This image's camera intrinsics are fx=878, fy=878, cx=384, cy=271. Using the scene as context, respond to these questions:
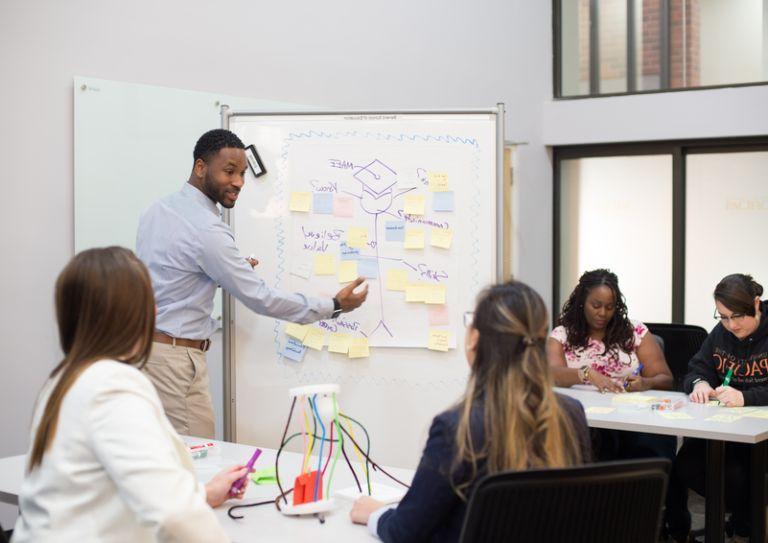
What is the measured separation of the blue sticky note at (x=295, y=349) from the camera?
361 cm

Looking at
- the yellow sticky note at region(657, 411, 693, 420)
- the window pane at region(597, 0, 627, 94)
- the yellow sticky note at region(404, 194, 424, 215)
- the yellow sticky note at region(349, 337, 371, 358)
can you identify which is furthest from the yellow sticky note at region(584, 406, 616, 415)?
the window pane at region(597, 0, 627, 94)

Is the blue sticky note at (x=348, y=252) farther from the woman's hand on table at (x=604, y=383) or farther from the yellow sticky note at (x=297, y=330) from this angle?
the woman's hand on table at (x=604, y=383)

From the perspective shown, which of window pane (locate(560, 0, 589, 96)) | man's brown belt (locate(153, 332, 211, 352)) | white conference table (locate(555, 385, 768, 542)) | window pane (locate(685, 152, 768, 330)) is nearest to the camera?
white conference table (locate(555, 385, 768, 542))

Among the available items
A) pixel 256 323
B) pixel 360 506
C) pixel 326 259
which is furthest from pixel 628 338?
pixel 360 506

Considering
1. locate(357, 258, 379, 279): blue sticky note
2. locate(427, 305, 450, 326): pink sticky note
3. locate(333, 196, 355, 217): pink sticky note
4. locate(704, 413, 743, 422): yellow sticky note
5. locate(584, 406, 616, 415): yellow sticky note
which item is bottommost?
locate(704, 413, 743, 422): yellow sticky note

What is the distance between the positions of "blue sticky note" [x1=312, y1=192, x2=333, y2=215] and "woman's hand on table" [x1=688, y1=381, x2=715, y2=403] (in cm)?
164

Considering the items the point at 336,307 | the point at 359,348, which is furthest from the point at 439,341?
the point at 336,307

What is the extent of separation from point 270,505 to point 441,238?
1.57 m

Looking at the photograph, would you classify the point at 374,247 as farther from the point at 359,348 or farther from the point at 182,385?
the point at 182,385

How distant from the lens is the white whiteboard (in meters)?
3.55

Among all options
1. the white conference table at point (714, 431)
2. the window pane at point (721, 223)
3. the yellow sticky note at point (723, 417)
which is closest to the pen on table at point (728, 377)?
the white conference table at point (714, 431)

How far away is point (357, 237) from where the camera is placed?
3570 mm

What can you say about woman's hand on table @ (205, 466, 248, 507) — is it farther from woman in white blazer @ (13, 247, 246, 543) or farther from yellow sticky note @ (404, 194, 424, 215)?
yellow sticky note @ (404, 194, 424, 215)

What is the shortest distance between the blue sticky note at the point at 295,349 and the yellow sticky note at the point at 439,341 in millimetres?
526
